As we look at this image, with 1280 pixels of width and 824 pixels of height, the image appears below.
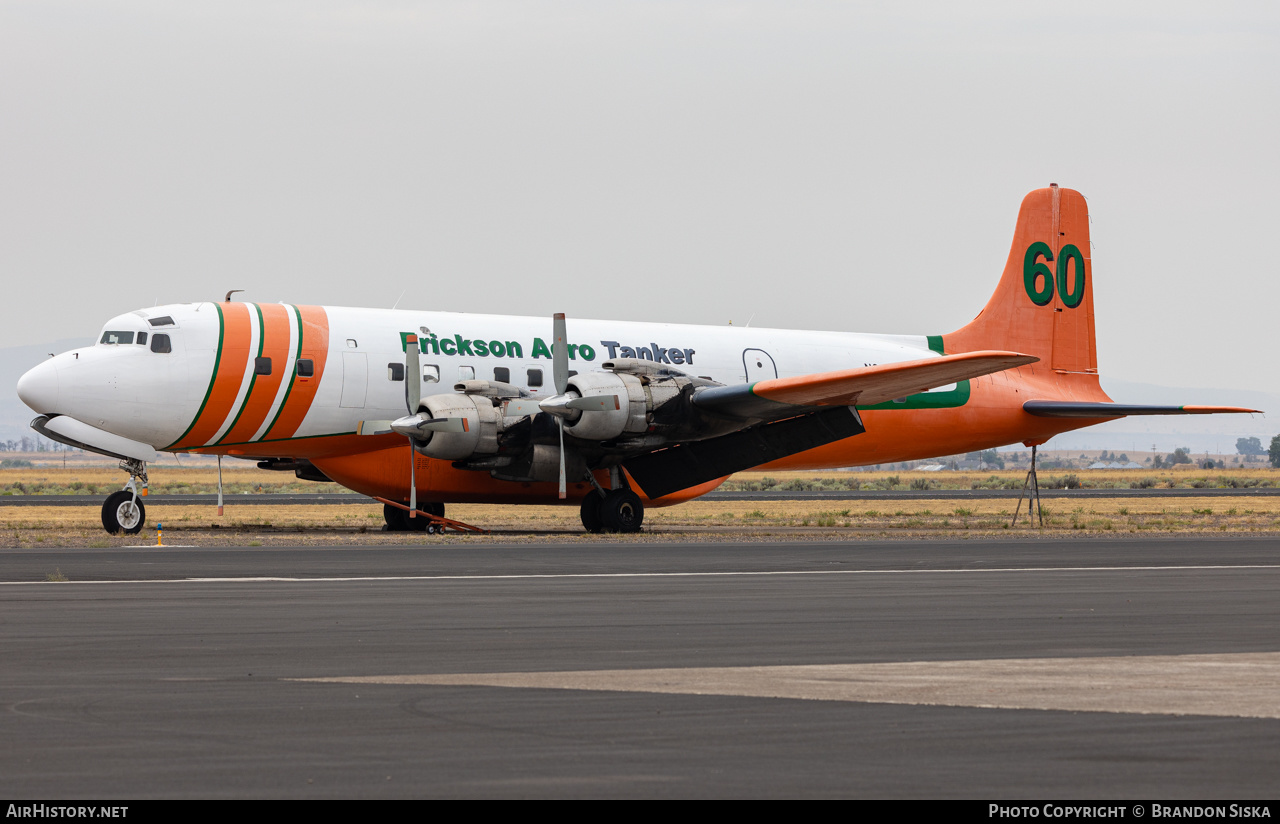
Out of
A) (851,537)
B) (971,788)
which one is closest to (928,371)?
(851,537)

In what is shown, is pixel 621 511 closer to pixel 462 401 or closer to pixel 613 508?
pixel 613 508

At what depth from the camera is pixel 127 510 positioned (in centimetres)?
2467

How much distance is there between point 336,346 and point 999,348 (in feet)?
53.0

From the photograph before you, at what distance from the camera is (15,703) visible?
25.3 feet

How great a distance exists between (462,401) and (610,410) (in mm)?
2653

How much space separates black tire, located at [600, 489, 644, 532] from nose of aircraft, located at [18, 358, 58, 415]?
32.1 ft

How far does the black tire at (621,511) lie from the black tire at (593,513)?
0.17 meters

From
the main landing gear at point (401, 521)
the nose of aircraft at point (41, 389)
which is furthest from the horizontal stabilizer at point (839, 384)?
the nose of aircraft at point (41, 389)

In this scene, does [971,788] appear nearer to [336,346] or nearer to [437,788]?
[437,788]

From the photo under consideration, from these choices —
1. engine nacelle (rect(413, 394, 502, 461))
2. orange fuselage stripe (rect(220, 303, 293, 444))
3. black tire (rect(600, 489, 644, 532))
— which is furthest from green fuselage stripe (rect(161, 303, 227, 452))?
black tire (rect(600, 489, 644, 532))

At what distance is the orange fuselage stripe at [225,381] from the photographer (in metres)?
24.8
